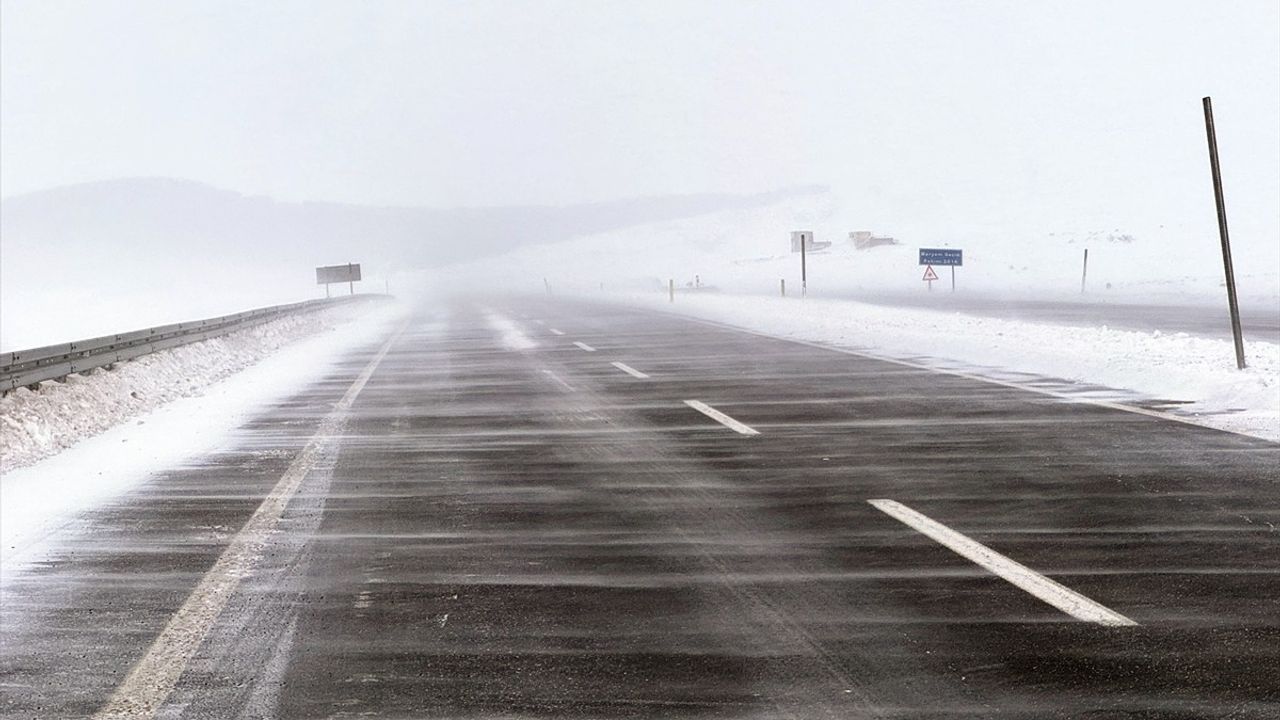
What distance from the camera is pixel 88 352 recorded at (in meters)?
16.2

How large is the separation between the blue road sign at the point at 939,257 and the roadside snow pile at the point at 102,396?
2859cm

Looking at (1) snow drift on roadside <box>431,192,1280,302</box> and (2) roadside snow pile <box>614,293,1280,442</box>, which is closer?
(2) roadside snow pile <box>614,293,1280,442</box>

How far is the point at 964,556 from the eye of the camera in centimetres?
631

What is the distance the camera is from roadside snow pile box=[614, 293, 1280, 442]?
12562mm

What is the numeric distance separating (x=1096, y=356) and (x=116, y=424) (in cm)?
1305

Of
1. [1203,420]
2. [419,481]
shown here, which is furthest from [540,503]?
[1203,420]

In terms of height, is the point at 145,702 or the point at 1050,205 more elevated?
the point at 1050,205

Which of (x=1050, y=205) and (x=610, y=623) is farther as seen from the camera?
(x=1050, y=205)

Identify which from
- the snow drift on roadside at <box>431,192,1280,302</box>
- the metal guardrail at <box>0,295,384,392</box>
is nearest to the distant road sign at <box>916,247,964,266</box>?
the snow drift on roadside at <box>431,192,1280,302</box>

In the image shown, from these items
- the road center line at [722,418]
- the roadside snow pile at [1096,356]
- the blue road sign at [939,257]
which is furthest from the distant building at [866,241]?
the road center line at [722,418]

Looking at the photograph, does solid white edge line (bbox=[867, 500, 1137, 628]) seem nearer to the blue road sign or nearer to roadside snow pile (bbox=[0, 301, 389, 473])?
roadside snow pile (bbox=[0, 301, 389, 473])

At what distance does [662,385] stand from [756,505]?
8485 mm

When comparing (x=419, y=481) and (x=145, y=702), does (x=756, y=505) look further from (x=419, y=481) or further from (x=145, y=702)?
(x=145, y=702)

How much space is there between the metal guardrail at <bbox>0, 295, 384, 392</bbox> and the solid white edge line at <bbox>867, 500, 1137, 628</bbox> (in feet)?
31.4
